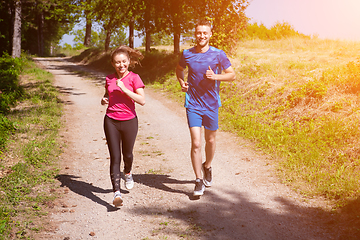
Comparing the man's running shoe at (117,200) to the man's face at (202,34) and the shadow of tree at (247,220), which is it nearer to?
the shadow of tree at (247,220)

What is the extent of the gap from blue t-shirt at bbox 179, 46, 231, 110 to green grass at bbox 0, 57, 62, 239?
2.62 metres

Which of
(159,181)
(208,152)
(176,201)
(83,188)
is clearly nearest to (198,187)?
(176,201)

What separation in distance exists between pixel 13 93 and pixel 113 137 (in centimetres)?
1015

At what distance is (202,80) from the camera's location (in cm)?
429

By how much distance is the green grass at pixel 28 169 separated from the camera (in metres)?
3.96

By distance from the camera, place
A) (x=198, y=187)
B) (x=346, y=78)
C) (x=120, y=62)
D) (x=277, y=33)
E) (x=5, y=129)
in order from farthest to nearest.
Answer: (x=277, y=33), (x=346, y=78), (x=5, y=129), (x=198, y=187), (x=120, y=62)

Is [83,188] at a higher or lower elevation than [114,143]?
lower

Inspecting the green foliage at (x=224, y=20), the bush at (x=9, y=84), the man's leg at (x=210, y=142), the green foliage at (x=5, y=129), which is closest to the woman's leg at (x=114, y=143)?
the man's leg at (x=210, y=142)

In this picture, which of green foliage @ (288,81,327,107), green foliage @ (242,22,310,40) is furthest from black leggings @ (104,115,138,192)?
green foliage @ (242,22,310,40)

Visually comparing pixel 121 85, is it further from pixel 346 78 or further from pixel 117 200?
pixel 346 78

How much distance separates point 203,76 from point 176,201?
1868mm

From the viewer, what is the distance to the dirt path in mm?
3770

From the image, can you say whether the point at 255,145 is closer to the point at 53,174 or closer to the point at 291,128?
the point at 291,128

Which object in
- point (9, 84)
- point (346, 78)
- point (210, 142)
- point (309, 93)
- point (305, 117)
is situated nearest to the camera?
point (210, 142)
